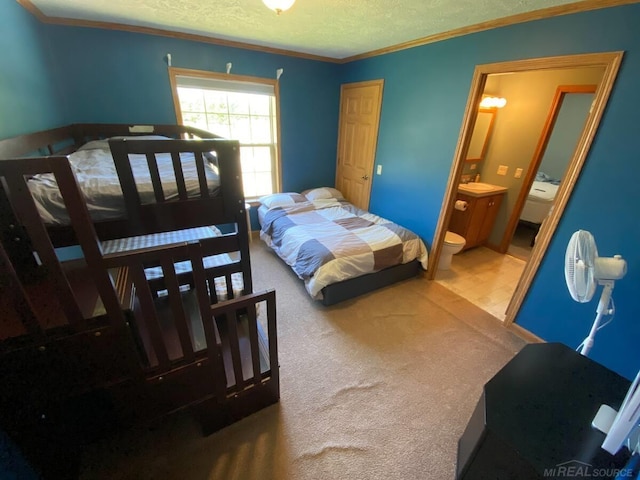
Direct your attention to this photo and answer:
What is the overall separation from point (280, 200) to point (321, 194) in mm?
662

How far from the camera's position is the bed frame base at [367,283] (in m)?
2.44

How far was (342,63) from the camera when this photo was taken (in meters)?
3.70

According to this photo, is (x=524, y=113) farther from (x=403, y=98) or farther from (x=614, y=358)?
(x=614, y=358)

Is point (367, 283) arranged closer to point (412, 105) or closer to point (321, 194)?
point (321, 194)

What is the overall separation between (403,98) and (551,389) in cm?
297

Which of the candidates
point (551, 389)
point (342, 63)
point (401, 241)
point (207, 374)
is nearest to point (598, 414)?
point (551, 389)

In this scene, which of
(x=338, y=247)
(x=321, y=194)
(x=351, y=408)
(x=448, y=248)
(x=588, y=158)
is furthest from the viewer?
(x=321, y=194)

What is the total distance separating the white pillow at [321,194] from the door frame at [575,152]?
166cm

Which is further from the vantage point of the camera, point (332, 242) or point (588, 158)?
point (332, 242)

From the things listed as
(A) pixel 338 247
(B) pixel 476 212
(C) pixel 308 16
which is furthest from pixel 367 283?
(C) pixel 308 16

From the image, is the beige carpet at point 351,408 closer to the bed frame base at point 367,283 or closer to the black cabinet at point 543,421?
the bed frame base at point 367,283

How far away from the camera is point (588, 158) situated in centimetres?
170

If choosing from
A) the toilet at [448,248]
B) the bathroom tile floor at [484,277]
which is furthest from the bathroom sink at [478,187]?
the bathroom tile floor at [484,277]

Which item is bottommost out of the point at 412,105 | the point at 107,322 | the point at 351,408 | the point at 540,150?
the point at 351,408
